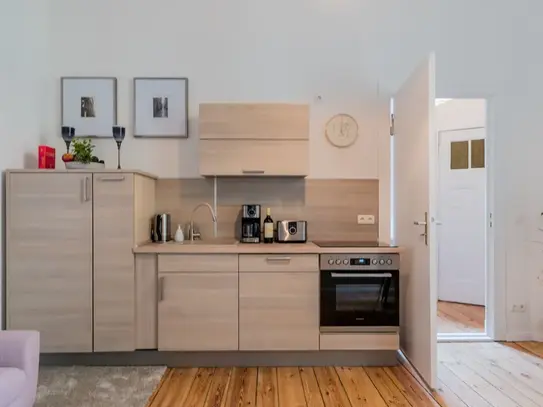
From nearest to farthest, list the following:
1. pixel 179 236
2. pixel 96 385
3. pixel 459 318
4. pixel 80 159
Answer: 1. pixel 96 385
2. pixel 80 159
3. pixel 179 236
4. pixel 459 318

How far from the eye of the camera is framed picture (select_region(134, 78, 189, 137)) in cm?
354

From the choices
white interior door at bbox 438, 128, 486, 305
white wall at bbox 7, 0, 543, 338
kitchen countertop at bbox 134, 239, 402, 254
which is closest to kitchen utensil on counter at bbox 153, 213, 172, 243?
kitchen countertop at bbox 134, 239, 402, 254

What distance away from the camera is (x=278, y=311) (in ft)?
9.73

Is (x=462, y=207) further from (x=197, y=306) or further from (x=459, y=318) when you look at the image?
(x=197, y=306)

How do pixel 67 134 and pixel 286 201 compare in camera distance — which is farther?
pixel 286 201

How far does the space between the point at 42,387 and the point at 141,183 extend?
1.54m

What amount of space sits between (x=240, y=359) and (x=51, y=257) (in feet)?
5.18

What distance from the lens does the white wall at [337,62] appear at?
3545 millimetres

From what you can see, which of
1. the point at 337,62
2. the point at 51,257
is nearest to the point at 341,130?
the point at 337,62

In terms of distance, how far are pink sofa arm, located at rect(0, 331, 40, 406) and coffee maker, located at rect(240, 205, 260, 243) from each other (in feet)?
5.62

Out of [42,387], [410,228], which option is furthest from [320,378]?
[42,387]

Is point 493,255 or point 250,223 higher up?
point 250,223

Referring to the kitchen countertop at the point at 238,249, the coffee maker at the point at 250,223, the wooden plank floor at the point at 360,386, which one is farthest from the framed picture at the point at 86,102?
the wooden plank floor at the point at 360,386

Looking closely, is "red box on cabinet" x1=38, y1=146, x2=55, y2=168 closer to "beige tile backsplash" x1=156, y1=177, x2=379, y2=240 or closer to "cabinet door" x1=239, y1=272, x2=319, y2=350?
"beige tile backsplash" x1=156, y1=177, x2=379, y2=240
